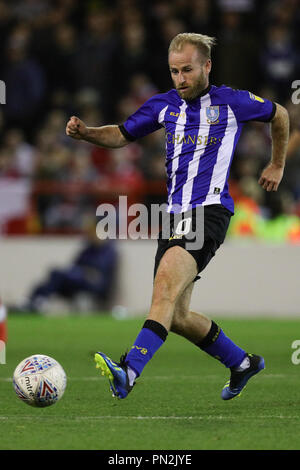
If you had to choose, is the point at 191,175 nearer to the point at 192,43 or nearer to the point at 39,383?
the point at 192,43

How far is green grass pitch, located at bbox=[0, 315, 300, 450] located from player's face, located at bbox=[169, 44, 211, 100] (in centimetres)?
170

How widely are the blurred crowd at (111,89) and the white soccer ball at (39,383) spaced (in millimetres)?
8752

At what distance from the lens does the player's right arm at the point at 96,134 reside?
650cm

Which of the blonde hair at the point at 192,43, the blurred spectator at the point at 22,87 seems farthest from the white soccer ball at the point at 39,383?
the blurred spectator at the point at 22,87

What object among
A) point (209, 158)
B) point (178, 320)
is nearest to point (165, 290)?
point (178, 320)

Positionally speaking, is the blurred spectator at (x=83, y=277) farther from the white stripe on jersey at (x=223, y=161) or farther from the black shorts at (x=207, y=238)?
the black shorts at (x=207, y=238)

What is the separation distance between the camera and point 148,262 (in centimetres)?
1477

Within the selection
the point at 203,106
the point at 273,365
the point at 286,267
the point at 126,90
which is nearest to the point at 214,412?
the point at 203,106

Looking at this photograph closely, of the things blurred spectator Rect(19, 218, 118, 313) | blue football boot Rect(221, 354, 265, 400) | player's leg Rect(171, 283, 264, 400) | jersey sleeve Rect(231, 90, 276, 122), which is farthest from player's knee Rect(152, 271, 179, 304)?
blurred spectator Rect(19, 218, 118, 313)

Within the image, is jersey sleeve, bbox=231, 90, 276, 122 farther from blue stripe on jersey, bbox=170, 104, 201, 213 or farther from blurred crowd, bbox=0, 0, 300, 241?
blurred crowd, bbox=0, 0, 300, 241

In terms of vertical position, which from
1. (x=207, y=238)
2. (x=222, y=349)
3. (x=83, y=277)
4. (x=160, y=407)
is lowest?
(x=83, y=277)

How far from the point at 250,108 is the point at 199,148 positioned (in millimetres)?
408

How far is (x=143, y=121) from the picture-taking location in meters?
6.74

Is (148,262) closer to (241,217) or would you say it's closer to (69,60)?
(241,217)
